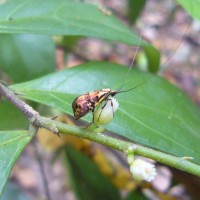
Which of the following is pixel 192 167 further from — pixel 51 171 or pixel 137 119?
pixel 51 171

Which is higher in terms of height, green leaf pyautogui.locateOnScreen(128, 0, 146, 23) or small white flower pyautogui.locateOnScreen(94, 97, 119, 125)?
small white flower pyautogui.locateOnScreen(94, 97, 119, 125)

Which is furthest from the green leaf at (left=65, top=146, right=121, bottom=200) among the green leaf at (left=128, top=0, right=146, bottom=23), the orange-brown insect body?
the orange-brown insect body

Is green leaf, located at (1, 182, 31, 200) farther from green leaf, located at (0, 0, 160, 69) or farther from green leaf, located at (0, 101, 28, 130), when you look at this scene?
green leaf, located at (0, 0, 160, 69)

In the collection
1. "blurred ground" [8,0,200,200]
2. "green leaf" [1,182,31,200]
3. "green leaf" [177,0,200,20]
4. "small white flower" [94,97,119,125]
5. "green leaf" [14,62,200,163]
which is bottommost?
"blurred ground" [8,0,200,200]

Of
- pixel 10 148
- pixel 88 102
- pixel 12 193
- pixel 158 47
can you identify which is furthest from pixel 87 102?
pixel 158 47

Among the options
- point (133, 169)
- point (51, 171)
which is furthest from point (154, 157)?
point (51, 171)

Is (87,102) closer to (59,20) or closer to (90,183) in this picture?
(59,20)
